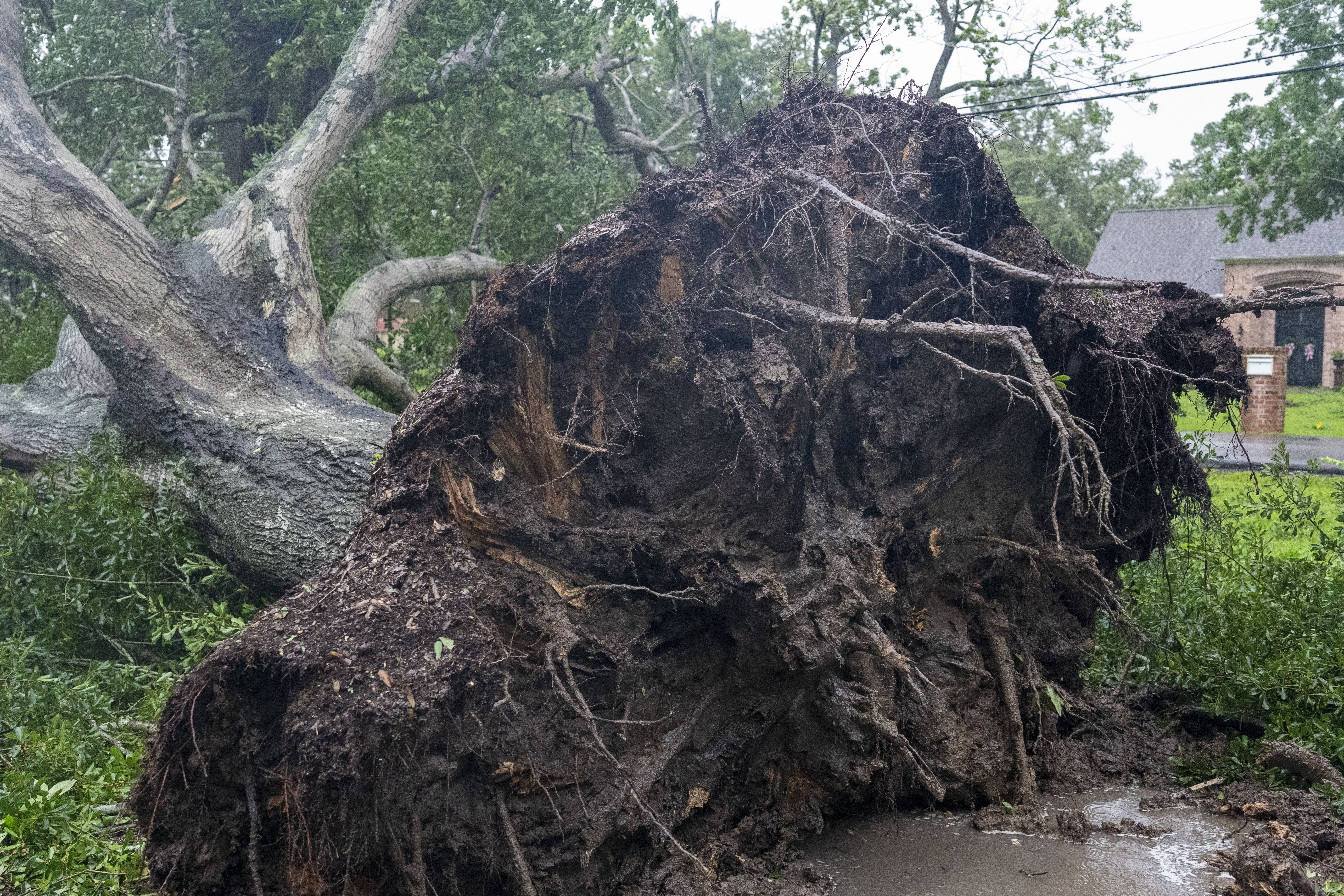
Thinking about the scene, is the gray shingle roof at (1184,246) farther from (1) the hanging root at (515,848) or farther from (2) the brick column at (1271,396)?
(1) the hanging root at (515,848)

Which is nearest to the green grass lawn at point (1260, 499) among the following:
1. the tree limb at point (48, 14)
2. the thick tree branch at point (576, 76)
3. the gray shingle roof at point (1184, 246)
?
the thick tree branch at point (576, 76)

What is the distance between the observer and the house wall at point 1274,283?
25.6 metres

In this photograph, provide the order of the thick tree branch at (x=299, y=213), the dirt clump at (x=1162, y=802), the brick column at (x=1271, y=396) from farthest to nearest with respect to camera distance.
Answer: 1. the brick column at (x=1271, y=396)
2. the thick tree branch at (x=299, y=213)
3. the dirt clump at (x=1162, y=802)

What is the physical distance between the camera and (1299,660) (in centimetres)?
431

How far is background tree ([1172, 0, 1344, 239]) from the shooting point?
13.1 metres

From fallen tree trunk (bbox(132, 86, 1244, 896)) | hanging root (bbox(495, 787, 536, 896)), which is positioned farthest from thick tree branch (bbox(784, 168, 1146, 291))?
hanging root (bbox(495, 787, 536, 896))

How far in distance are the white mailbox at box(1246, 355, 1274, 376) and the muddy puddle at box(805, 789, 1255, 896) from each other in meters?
14.4

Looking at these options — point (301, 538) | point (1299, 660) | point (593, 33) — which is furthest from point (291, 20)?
point (1299, 660)

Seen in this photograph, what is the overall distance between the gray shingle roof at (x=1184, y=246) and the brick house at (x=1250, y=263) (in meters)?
0.02

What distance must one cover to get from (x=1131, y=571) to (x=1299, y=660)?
1.46 meters

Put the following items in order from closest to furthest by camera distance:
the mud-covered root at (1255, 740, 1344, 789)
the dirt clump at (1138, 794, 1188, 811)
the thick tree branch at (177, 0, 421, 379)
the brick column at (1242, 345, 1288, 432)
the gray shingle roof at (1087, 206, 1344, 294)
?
the mud-covered root at (1255, 740, 1344, 789) < the dirt clump at (1138, 794, 1188, 811) < the thick tree branch at (177, 0, 421, 379) < the brick column at (1242, 345, 1288, 432) < the gray shingle roof at (1087, 206, 1344, 294)

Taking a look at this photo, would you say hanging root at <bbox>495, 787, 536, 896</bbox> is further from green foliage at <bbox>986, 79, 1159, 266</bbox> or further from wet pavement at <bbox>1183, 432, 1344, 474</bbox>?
green foliage at <bbox>986, 79, 1159, 266</bbox>

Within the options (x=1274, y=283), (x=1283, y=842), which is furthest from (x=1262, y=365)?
(x=1283, y=842)

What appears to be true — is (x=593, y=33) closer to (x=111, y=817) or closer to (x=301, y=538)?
(x=301, y=538)
